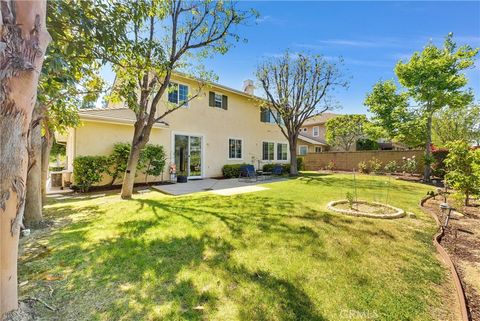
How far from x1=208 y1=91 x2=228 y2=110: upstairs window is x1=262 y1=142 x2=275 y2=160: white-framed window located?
5013mm

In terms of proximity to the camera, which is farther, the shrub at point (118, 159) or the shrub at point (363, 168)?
the shrub at point (363, 168)

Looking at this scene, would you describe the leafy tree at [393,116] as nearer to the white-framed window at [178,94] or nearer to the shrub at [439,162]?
the shrub at [439,162]

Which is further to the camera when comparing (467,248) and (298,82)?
(298,82)

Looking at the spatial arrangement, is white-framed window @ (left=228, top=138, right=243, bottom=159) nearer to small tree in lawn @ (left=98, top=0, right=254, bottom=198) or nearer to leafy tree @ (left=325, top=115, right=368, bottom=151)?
small tree in lawn @ (left=98, top=0, right=254, bottom=198)

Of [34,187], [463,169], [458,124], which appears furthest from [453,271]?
[458,124]

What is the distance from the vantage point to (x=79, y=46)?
4074mm

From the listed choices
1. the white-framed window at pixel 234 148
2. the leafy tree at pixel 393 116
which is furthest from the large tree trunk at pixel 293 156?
the leafy tree at pixel 393 116

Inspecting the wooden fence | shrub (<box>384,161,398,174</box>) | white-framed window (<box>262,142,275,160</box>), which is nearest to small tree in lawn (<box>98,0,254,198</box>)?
white-framed window (<box>262,142,275,160</box>)

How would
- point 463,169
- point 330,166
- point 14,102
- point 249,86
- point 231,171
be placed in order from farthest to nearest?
point 330,166 → point 249,86 → point 231,171 → point 463,169 → point 14,102

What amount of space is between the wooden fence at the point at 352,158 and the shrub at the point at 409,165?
338mm

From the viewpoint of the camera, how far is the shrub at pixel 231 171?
1452 cm

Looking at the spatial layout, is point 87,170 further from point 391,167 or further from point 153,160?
point 391,167

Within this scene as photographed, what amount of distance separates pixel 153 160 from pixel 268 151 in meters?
10.4

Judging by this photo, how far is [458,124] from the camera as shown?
25.7 meters
